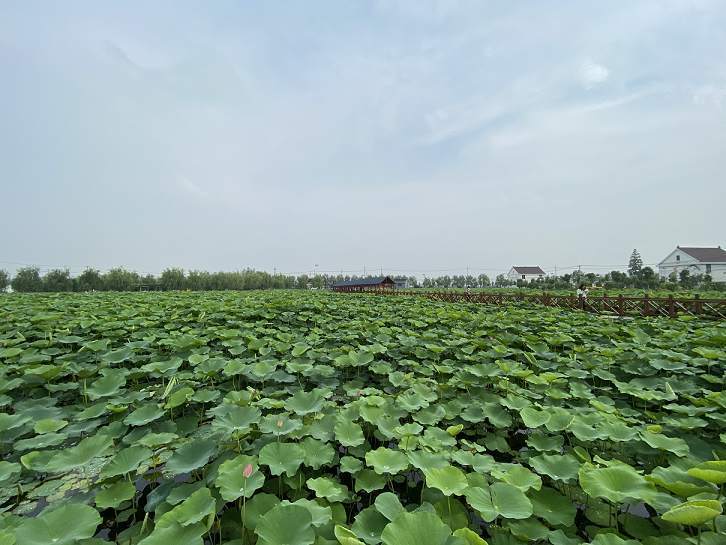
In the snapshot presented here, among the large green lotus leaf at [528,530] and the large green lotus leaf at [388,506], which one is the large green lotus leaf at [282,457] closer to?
the large green lotus leaf at [388,506]

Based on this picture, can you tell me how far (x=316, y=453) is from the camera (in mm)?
1946

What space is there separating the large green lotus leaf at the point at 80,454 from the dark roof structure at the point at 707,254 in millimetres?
63627

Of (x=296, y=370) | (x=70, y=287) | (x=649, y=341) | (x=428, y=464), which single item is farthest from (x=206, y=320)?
(x=70, y=287)

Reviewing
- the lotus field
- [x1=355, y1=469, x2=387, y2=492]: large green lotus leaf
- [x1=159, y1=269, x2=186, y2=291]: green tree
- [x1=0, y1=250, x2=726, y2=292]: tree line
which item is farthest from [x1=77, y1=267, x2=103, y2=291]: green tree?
[x1=355, y1=469, x2=387, y2=492]: large green lotus leaf

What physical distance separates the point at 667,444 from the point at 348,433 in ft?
6.05

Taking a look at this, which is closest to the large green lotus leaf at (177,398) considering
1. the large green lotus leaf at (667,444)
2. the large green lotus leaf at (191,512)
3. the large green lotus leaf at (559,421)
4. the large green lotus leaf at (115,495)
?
the large green lotus leaf at (115,495)

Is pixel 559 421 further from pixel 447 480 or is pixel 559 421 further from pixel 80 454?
pixel 80 454

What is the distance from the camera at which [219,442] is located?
83.4 inches

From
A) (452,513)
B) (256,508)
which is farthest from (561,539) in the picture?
(256,508)

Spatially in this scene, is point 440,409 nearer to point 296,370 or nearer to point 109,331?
point 296,370

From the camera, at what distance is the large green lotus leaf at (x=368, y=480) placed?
1.76 meters

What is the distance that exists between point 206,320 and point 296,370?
3659 mm

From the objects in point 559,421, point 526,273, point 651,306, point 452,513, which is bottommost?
point 452,513

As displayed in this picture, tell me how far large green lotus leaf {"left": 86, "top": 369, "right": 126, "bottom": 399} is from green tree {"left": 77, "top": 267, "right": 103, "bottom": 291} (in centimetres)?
4402
